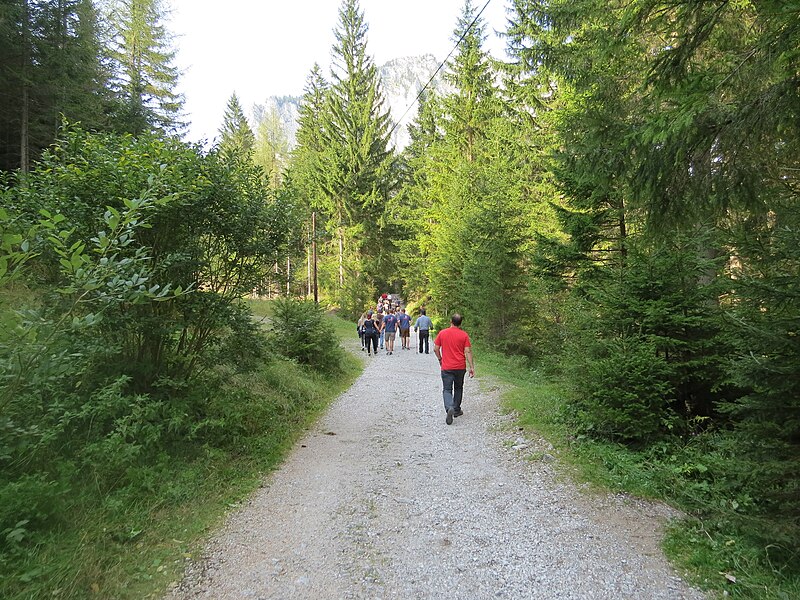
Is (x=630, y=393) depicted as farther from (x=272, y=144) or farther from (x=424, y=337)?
(x=272, y=144)

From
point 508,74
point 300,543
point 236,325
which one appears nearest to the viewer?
point 300,543

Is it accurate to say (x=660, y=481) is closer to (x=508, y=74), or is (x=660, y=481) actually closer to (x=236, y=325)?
(x=236, y=325)

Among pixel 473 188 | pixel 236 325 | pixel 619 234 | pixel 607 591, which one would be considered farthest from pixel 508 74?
pixel 607 591

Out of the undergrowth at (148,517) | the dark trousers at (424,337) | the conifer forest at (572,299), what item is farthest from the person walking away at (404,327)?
the undergrowth at (148,517)

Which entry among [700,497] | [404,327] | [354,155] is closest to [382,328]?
[404,327]

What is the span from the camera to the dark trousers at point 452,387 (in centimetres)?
742

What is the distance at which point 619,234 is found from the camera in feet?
28.2

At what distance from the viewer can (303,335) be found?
428 inches

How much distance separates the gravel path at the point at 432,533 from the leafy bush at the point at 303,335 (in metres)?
4.82

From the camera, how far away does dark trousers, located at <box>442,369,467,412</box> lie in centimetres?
742

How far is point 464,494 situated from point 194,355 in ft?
12.8

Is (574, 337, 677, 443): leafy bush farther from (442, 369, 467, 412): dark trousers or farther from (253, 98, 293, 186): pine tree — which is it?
(253, 98, 293, 186): pine tree

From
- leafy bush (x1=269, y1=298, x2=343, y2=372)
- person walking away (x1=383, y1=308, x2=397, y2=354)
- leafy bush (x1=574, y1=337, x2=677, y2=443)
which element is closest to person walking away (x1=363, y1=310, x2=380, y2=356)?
person walking away (x1=383, y1=308, x2=397, y2=354)

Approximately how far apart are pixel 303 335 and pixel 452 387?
4.80 m
